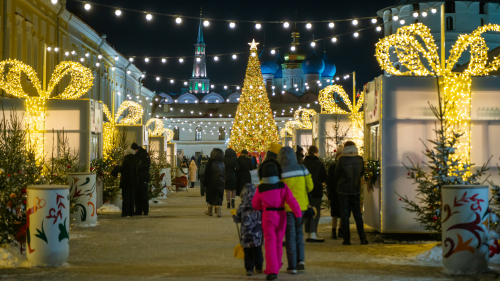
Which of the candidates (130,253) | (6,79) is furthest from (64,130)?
(130,253)

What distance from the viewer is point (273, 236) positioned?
8.54 meters

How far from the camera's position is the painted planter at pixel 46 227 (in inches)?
368

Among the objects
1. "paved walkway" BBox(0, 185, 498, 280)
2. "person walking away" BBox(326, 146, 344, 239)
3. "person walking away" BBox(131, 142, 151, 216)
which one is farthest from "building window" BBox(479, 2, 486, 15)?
"person walking away" BBox(326, 146, 344, 239)

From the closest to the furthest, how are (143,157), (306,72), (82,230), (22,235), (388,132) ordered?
1. (22,235)
2. (388,132)
3. (82,230)
4. (143,157)
5. (306,72)

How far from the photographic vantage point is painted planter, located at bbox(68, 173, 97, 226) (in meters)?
14.5

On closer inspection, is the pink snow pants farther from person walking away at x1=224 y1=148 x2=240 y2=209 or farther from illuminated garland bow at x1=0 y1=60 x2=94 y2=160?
person walking away at x1=224 y1=148 x2=240 y2=209

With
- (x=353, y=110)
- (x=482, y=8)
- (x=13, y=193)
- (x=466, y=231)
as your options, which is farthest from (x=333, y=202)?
(x=482, y=8)

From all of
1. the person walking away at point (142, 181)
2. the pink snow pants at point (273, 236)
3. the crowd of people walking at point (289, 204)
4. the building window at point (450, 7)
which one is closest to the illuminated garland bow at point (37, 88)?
the person walking away at point (142, 181)

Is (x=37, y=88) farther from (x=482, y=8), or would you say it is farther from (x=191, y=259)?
(x=482, y=8)

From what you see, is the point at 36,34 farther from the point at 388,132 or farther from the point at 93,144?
the point at 388,132

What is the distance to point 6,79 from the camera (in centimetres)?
1953

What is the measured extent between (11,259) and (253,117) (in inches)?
1580

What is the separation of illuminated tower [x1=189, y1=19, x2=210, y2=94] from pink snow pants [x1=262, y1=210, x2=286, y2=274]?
150101 millimetres

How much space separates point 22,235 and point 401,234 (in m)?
6.35
